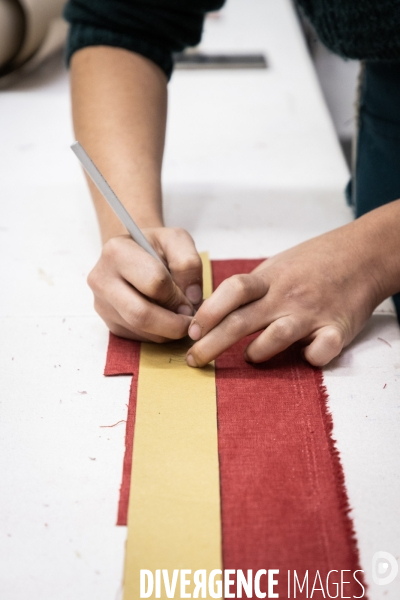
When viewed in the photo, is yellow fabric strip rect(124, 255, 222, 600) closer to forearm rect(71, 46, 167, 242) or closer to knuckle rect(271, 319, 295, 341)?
knuckle rect(271, 319, 295, 341)

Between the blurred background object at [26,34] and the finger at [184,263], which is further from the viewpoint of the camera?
the blurred background object at [26,34]

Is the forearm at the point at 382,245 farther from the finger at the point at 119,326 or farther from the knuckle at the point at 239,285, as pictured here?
the finger at the point at 119,326

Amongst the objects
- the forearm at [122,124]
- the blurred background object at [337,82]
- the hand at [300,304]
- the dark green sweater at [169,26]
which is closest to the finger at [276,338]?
the hand at [300,304]

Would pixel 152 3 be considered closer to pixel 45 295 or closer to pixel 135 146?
pixel 135 146

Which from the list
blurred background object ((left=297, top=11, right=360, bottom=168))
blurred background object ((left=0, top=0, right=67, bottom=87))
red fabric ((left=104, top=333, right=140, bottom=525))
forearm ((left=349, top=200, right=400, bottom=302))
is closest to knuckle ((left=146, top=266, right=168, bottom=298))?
red fabric ((left=104, top=333, right=140, bottom=525))

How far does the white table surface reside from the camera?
0.49 m

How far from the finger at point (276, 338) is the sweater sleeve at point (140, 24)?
554mm

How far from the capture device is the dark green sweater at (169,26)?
2.51 feet

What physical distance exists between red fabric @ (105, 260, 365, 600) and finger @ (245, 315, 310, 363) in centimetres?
3

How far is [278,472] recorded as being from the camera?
0.54 metres

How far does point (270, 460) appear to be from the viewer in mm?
547

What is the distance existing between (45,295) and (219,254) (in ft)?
0.90

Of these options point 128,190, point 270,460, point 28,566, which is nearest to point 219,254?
point 128,190

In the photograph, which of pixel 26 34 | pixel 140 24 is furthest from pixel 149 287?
pixel 26 34
